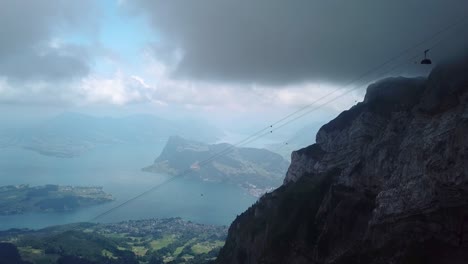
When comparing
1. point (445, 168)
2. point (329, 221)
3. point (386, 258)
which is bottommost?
point (386, 258)

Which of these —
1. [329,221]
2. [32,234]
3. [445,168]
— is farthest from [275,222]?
[32,234]

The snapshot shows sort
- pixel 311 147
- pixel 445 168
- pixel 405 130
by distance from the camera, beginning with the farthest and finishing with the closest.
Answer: pixel 311 147
pixel 405 130
pixel 445 168

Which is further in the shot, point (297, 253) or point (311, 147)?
point (311, 147)

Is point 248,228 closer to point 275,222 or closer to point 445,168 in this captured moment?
point 275,222

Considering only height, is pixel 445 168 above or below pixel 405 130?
below

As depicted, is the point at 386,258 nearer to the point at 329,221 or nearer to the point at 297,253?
the point at 329,221

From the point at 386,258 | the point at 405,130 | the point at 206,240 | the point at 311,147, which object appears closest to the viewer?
the point at 386,258
